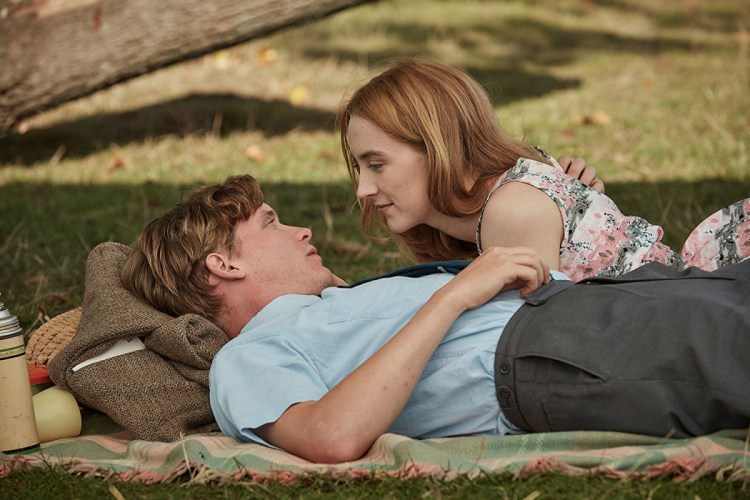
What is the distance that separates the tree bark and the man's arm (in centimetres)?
468

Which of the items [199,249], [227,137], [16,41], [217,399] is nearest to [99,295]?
[199,249]

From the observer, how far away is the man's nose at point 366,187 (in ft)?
11.2

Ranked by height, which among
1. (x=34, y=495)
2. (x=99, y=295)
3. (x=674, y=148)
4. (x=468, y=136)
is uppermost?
(x=468, y=136)

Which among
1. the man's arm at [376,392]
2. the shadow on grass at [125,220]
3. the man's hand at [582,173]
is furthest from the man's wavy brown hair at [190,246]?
the man's hand at [582,173]

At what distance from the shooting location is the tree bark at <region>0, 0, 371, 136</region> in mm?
6523

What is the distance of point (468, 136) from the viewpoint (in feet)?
11.5

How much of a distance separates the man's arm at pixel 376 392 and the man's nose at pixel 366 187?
33.9 inches

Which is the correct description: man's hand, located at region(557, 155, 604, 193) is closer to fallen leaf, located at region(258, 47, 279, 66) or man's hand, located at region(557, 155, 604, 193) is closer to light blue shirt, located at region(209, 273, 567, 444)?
light blue shirt, located at region(209, 273, 567, 444)

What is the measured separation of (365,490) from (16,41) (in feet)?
16.3

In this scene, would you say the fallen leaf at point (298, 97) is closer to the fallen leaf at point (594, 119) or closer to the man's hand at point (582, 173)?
the fallen leaf at point (594, 119)

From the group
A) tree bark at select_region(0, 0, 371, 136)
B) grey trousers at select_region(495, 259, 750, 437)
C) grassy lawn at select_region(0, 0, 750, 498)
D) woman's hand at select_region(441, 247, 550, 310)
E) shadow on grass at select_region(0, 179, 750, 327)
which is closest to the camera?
grey trousers at select_region(495, 259, 750, 437)

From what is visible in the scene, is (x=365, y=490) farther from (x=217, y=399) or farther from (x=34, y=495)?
(x=34, y=495)

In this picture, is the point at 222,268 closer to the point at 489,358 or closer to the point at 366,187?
the point at 366,187

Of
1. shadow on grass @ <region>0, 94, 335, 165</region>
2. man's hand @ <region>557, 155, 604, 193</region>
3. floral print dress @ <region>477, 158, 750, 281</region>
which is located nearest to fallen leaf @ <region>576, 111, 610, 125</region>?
shadow on grass @ <region>0, 94, 335, 165</region>
